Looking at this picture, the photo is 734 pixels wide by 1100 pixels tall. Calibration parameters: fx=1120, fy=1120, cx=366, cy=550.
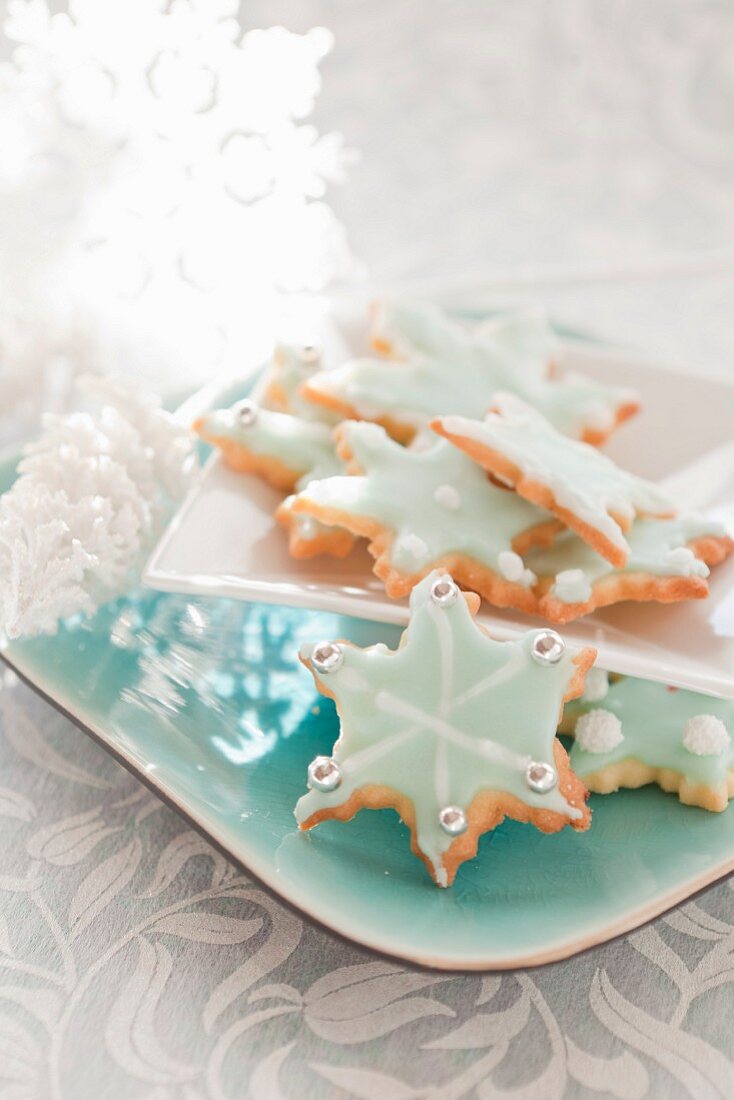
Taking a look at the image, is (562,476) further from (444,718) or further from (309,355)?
(309,355)

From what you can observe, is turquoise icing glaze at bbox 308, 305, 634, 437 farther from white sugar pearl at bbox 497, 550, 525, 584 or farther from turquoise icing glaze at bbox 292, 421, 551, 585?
white sugar pearl at bbox 497, 550, 525, 584

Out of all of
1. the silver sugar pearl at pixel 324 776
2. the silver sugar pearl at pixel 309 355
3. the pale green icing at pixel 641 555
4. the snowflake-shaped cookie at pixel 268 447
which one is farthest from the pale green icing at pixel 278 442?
the silver sugar pearl at pixel 324 776

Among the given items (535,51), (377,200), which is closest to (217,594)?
(377,200)

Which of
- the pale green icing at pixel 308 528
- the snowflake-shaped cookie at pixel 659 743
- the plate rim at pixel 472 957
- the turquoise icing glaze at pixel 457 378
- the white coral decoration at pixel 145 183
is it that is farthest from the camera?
the white coral decoration at pixel 145 183

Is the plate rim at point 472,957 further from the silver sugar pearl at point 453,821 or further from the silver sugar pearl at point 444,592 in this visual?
the silver sugar pearl at point 444,592

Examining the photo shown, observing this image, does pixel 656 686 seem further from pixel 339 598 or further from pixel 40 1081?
pixel 40 1081

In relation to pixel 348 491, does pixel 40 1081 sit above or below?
below

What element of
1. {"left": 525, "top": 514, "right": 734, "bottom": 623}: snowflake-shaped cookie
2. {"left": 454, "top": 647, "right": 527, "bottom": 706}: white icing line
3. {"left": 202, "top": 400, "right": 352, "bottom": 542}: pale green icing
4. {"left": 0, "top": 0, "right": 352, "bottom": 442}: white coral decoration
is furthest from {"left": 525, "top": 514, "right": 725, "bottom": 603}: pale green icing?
{"left": 0, "top": 0, "right": 352, "bottom": 442}: white coral decoration
